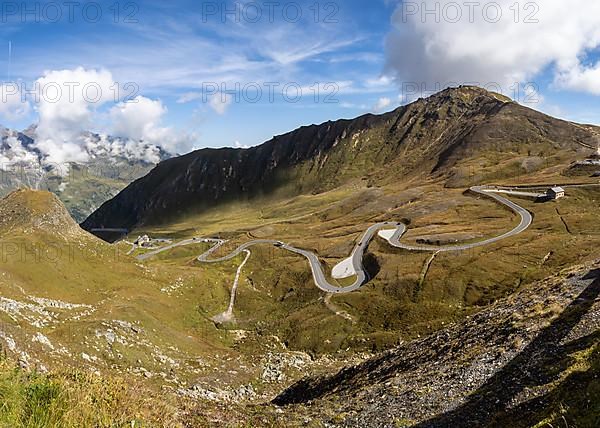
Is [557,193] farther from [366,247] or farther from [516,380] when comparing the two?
[516,380]

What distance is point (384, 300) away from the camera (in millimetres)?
101562

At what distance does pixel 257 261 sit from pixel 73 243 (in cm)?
7109

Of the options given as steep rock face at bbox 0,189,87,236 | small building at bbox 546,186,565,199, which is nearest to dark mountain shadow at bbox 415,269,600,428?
steep rock face at bbox 0,189,87,236

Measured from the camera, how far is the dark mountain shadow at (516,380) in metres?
26.2

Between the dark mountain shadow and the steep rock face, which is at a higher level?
the steep rock face

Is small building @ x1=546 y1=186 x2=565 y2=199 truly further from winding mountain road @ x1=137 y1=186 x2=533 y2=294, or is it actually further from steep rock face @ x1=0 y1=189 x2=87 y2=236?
steep rock face @ x1=0 y1=189 x2=87 y2=236

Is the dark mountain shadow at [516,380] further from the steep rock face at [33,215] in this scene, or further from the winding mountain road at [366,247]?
the steep rock face at [33,215]

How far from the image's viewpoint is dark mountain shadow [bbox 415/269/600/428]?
26202 mm

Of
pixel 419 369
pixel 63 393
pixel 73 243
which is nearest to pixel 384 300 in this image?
pixel 419 369

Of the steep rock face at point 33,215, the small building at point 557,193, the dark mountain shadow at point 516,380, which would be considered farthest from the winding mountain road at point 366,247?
the dark mountain shadow at point 516,380

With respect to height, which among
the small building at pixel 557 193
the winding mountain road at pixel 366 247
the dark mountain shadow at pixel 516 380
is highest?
the small building at pixel 557 193

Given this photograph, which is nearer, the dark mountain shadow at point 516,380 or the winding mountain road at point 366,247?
the dark mountain shadow at point 516,380

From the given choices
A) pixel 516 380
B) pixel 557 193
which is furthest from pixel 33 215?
pixel 557 193

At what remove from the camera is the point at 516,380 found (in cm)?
2895
